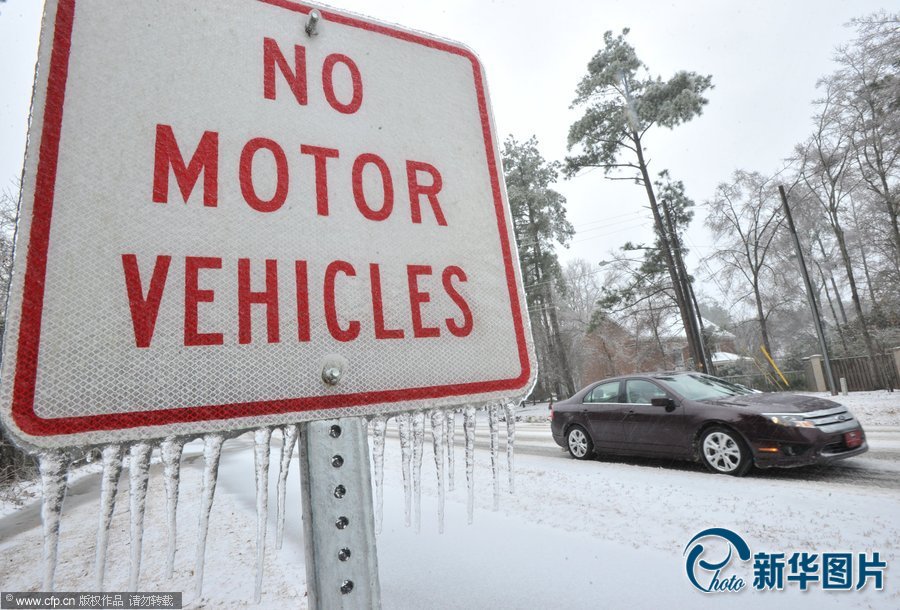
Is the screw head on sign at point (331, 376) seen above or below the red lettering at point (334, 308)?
below

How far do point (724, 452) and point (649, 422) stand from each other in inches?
39.9

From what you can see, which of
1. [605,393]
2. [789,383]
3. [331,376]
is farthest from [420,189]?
[789,383]

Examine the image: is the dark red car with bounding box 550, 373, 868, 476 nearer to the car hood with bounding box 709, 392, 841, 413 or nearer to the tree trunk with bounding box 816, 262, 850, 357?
the car hood with bounding box 709, 392, 841, 413

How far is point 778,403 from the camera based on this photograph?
5312mm

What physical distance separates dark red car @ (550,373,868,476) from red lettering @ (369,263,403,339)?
5479 mm

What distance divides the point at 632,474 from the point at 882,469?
2.44 metres

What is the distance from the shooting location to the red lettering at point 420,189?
1.13m

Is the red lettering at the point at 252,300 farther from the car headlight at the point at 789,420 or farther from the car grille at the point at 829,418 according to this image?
the car grille at the point at 829,418

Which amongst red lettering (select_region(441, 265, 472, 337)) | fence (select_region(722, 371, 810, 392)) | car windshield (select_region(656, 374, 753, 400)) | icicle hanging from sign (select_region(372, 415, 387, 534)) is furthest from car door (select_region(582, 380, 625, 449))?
fence (select_region(722, 371, 810, 392))

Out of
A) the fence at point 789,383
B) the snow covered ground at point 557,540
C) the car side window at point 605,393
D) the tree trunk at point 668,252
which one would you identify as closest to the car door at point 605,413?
the car side window at point 605,393

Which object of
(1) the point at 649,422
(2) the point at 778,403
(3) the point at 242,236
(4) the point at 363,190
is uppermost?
(4) the point at 363,190

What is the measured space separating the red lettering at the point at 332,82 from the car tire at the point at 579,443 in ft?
22.2

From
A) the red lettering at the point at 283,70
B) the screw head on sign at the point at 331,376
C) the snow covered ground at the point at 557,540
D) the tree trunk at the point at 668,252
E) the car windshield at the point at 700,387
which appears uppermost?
the tree trunk at the point at 668,252

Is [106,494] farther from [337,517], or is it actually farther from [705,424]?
[705,424]
